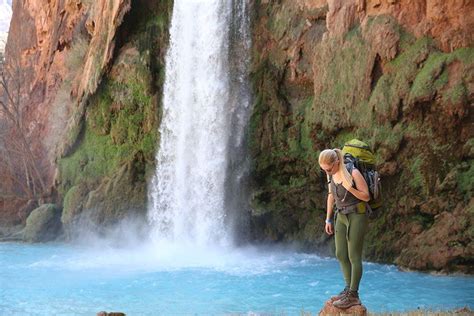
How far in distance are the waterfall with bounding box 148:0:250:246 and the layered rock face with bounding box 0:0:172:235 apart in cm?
93

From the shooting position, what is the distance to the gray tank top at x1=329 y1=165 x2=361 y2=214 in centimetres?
640

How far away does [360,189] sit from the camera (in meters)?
6.33

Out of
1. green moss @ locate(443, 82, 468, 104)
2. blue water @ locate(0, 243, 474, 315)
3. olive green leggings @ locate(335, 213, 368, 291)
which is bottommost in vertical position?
blue water @ locate(0, 243, 474, 315)

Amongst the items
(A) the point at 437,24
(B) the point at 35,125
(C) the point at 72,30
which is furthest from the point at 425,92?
(B) the point at 35,125

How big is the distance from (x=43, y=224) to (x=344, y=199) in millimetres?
16750

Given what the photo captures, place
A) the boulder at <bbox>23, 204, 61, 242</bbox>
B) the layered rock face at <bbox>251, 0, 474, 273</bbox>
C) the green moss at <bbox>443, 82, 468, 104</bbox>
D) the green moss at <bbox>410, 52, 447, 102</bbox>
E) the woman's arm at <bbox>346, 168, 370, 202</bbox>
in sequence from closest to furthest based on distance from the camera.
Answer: the woman's arm at <bbox>346, 168, 370, 202</bbox>
the green moss at <bbox>443, 82, 468, 104</bbox>
the layered rock face at <bbox>251, 0, 474, 273</bbox>
the green moss at <bbox>410, 52, 447, 102</bbox>
the boulder at <bbox>23, 204, 61, 242</bbox>

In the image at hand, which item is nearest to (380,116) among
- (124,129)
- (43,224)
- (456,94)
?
(456,94)

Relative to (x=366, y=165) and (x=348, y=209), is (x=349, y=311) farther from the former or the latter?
(x=366, y=165)

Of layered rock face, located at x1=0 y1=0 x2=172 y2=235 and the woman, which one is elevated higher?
layered rock face, located at x1=0 y1=0 x2=172 y2=235

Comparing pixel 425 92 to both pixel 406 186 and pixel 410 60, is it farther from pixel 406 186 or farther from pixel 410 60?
pixel 406 186

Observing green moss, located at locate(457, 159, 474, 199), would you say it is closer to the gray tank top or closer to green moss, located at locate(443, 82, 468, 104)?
green moss, located at locate(443, 82, 468, 104)

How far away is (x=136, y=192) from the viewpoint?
20.0 metres

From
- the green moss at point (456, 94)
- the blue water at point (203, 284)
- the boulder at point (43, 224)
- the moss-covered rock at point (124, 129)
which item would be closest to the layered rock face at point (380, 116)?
the green moss at point (456, 94)

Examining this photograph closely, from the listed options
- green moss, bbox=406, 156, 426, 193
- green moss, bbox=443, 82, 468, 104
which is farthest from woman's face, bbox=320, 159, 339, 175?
green moss, bbox=406, 156, 426, 193
